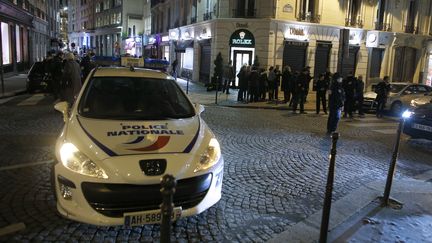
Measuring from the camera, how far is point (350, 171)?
25.1ft

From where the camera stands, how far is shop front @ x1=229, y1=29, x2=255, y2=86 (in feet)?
79.9

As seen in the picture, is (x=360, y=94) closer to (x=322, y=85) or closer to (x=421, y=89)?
(x=322, y=85)

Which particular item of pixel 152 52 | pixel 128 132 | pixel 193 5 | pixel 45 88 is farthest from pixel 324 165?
pixel 152 52

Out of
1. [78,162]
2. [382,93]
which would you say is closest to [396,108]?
[382,93]

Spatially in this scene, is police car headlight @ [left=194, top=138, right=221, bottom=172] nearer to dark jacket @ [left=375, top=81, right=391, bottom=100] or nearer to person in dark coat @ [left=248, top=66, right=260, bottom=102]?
dark jacket @ [left=375, top=81, right=391, bottom=100]

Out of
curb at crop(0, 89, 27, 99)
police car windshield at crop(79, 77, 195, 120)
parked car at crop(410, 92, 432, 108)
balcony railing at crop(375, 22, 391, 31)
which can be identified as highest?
balcony railing at crop(375, 22, 391, 31)

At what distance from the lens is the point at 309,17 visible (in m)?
25.0

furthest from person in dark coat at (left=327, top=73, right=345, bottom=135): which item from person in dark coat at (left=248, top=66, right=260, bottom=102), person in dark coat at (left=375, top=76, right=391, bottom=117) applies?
person in dark coat at (left=248, top=66, right=260, bottom=102)

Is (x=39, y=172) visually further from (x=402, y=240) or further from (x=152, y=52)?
(x=152, y=52)

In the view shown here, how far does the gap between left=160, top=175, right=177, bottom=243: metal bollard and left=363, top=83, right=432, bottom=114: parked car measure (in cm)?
1562

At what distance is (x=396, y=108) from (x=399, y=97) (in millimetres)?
480

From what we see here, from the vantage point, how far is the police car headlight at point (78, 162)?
4.14 m

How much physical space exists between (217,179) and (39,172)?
3.38 metres

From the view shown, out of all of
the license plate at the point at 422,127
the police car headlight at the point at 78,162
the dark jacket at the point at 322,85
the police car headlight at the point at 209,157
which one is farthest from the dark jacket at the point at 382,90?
the police car headlight at the point at 78,162
